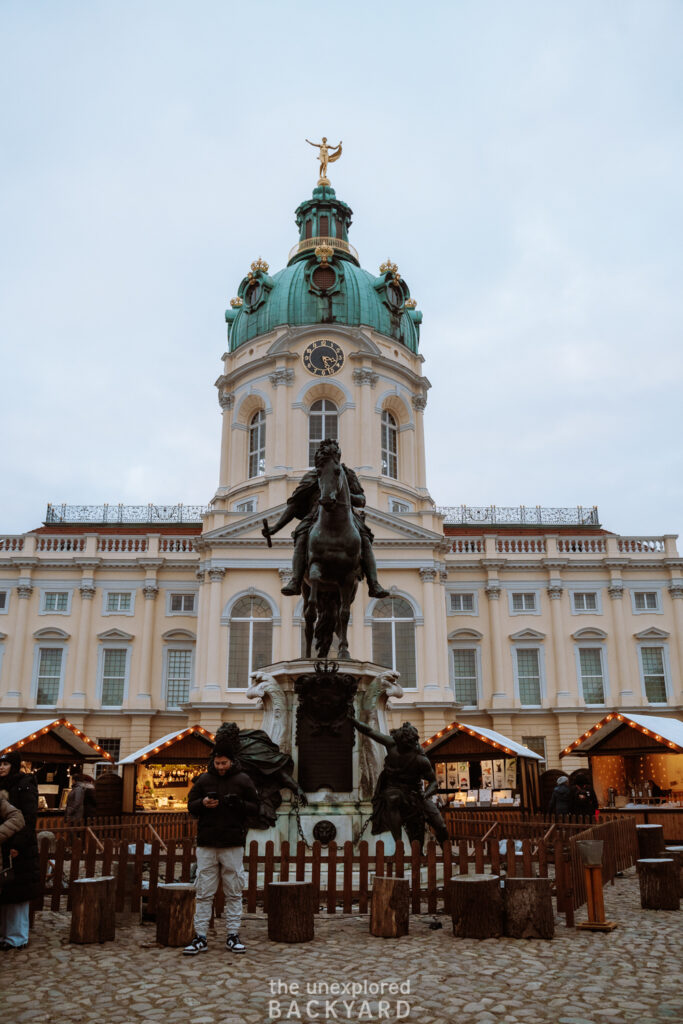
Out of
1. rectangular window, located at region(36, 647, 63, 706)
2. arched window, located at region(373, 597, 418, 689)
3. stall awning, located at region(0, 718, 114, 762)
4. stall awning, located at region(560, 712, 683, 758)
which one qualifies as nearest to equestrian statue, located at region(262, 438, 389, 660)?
stall awning, located at region(0, 718, 114, 762)

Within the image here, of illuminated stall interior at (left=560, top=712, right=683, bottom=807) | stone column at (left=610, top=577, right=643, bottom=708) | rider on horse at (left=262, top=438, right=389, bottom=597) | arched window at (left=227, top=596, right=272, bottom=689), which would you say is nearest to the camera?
rider on horse at (left=262, top=438, right=389, bottom=597)

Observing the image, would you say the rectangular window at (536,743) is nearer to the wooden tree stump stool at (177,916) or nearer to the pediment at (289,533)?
the pediment at (289,533)

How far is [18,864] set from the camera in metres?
7.88

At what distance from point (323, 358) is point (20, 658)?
18696 mm

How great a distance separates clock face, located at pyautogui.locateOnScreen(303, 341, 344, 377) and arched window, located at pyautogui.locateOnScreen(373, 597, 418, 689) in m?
11.4

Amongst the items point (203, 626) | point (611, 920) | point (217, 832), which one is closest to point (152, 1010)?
point (217, 832)

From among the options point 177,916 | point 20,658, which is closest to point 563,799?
point 177,916

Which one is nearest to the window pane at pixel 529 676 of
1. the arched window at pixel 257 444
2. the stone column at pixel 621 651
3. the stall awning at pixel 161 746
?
the stone column at pixel 621 651

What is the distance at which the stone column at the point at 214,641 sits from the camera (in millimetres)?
33094

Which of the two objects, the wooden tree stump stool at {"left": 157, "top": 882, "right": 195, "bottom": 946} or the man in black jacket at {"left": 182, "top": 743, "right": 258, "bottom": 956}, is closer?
the man in black jacket at {"left": 182, "top": 743, "right": 258, "bottom": 956}

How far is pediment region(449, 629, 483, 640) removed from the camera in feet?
121

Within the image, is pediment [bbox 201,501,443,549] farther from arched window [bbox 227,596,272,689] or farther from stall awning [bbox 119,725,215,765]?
stall awning [bbox 119,725,215,765]

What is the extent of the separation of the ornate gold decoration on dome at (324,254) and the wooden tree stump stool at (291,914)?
36801 mm

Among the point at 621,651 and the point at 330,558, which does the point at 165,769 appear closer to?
the point at 330,558
